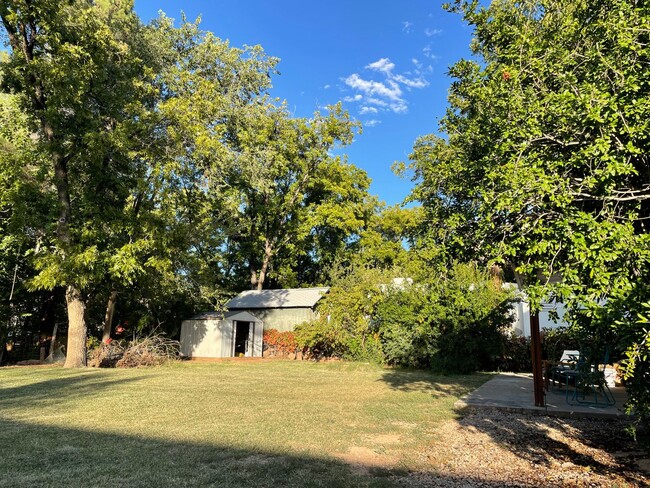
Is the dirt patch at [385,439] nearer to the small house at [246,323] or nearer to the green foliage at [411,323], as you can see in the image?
the green foliage at [411,323]

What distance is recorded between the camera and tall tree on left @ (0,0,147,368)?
14.8m

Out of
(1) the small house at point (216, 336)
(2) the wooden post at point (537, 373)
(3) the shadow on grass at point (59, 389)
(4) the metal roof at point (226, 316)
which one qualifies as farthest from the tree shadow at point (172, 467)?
(4) the metal roof at point (226, 316)

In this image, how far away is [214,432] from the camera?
243 inches

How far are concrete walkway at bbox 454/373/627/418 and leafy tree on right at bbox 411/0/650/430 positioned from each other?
3.67 metres

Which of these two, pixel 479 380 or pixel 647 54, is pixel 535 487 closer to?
pixel 647 54

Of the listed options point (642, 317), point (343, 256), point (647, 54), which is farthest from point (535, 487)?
point (343, 256)

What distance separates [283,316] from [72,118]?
47.1 ft

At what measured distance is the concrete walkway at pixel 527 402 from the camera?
7.44 meters

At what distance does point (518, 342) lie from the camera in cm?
1648

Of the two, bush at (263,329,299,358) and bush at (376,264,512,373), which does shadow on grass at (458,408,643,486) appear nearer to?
bush at (376,264,512,373)

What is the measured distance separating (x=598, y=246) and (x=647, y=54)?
192 centimetres

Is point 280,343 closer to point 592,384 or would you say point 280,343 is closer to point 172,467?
point 172,467

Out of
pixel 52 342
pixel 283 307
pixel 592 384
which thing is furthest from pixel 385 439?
pixel 52 342

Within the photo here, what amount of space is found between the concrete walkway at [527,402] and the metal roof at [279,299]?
46.3 ft
